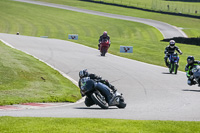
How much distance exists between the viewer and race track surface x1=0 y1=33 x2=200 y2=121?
39.4ft

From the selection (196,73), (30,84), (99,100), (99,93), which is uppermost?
(99,93)

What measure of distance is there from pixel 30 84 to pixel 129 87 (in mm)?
4314

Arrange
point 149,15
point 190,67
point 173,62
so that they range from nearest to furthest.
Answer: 1. point 190,67
2. point 173,62
3. point 149,15

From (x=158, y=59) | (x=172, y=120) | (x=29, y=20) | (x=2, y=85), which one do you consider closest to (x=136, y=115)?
(x=172, y=120)

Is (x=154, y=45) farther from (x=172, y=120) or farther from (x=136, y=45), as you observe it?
(x=172, y=120)

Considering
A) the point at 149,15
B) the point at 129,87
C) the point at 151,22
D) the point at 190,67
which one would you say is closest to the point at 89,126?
the point at 129,87

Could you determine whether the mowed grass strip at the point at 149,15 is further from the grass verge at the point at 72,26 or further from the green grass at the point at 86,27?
the grass verge at the point at 72,26

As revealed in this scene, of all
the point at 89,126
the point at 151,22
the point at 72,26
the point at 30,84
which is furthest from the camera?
the point at 151,22

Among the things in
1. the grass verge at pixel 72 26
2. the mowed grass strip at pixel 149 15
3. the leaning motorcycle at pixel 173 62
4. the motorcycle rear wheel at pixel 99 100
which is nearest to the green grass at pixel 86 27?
the grass verge at pixel 72 26

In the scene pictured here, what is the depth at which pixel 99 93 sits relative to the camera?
13062 millimetres

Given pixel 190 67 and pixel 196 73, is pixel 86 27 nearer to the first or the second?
pixel 190 67

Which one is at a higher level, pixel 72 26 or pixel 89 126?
pixel 89 126

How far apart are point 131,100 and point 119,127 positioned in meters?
6.50

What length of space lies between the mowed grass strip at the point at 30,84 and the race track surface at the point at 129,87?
122 centimetres
